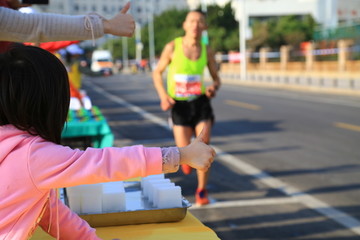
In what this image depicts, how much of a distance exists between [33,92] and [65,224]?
716 millimetres

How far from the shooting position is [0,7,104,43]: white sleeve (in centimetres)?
277

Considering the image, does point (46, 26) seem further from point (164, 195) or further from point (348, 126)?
point (348, 126)

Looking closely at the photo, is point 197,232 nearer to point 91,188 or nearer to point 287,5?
point 91,188

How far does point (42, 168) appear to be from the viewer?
216cm

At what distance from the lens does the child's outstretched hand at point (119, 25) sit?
277 cm

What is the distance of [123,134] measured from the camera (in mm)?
12922

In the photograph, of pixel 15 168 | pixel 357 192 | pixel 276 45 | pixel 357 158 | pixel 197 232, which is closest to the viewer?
pixel 15 168

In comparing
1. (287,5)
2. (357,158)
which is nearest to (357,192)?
(357,158)

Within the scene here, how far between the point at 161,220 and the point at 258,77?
3784 cm

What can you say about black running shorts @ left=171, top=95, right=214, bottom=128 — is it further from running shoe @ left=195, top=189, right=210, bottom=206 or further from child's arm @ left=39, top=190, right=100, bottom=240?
child's arm @ left=39, top=190, right=100, bottom=240

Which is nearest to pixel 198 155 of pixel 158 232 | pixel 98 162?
pixel 98 162

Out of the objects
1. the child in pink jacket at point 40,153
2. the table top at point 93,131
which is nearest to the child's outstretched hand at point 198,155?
the child in pink jacket at point 40,153

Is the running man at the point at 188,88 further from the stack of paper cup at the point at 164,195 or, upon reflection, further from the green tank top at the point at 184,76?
the stack of paper cup at the point at 164,195

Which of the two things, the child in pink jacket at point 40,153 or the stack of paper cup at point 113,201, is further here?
the stack of paper cup at point 113,201
